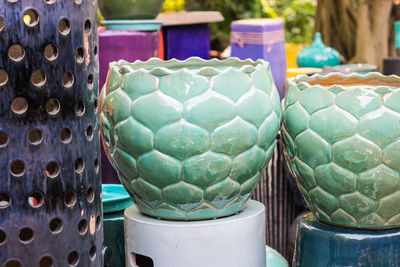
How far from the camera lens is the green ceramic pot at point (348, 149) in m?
0.76

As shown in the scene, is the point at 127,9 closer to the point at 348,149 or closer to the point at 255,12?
the point at 348,149

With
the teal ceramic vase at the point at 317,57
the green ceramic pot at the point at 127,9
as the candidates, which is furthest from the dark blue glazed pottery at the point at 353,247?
the teal ceramic vase at the point at 317,57

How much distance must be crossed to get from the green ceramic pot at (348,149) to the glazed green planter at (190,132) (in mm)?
47

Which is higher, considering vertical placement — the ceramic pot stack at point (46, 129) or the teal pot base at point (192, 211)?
the ceramic pot stack at point (46, 129)

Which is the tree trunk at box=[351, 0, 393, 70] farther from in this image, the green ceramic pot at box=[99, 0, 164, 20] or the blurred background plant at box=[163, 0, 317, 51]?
the blurred background plant at box=[163, 0, 317, 51]

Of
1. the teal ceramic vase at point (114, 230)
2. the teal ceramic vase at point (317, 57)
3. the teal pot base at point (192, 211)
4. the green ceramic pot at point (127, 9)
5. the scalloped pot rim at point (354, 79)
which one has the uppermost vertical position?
the green ceramic pot at point (127, 9)

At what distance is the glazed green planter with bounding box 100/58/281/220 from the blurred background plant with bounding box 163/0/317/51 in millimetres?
4448

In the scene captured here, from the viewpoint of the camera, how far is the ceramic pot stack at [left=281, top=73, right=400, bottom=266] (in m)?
0.76

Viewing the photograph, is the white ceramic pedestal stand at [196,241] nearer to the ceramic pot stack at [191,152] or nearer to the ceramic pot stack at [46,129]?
the ceramic pot stack at [191,152]

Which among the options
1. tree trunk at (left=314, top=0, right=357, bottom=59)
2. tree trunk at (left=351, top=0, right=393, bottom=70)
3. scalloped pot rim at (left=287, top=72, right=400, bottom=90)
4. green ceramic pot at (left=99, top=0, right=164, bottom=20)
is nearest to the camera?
scalloped pot rim at (left=287, top=72, right=400, bottom=90)

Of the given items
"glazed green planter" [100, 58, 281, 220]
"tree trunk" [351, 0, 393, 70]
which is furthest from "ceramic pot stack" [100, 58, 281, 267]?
"tree trunk" [351, 0, 393, 70]

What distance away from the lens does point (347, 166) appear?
776mm

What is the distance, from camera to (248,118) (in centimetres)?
74

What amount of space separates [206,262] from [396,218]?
10.6 inches
